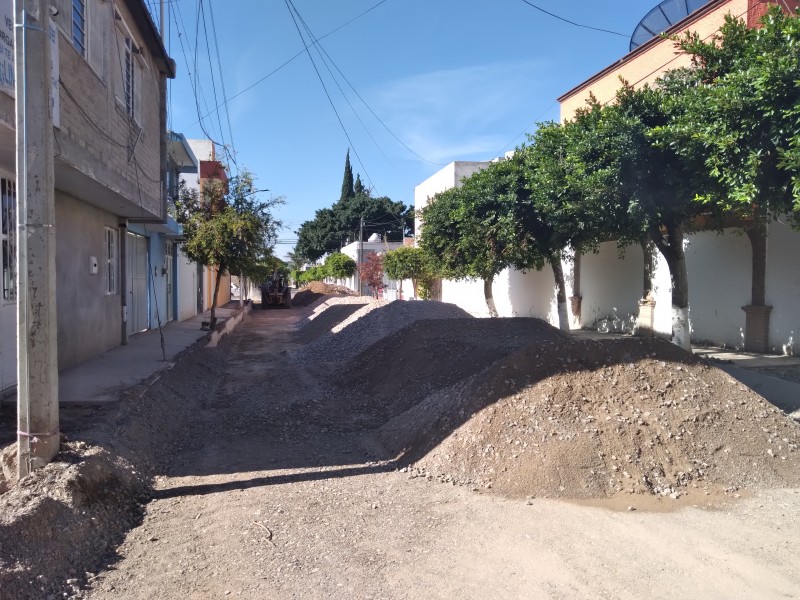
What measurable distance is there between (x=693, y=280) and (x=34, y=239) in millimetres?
13471

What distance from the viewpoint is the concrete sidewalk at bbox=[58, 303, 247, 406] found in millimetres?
7773

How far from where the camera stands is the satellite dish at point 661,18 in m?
16.6

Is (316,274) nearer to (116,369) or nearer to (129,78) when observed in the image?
(129,78)

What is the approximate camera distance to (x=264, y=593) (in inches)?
144

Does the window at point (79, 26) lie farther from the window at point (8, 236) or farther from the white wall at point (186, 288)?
the white wall at point (186, 288)

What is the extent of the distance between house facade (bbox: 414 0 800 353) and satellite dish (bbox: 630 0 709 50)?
0.47 metres

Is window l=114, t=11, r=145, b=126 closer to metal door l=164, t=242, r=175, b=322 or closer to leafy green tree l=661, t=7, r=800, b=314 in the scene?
leafy green tree l=661, t=7, r=800, b=314

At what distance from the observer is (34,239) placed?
458cm

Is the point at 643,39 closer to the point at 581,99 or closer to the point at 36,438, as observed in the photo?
the point at 581,99

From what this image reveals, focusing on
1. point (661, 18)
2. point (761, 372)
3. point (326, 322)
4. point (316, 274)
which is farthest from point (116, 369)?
point (316, 274)

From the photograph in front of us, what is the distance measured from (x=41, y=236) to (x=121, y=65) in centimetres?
669

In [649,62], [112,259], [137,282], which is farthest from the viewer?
[649,62]

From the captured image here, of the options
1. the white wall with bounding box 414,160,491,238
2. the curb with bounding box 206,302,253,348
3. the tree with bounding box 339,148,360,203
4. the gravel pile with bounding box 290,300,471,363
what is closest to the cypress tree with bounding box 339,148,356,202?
the tree with bounding box 339,148,360,203

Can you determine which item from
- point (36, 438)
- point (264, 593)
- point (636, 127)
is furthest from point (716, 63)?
point (36, 438)
